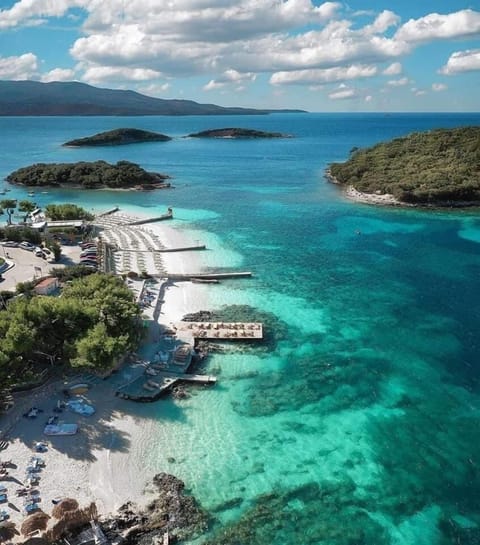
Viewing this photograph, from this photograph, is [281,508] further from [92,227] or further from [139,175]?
[139,175]

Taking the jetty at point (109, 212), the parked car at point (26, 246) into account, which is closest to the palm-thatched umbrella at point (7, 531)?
the parked car at point (26, 246)

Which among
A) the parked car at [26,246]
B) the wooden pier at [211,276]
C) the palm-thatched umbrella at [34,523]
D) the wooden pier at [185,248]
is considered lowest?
the palm-thatched umbrella at [34,523]

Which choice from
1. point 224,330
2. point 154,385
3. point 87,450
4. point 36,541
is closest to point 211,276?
point 224,330

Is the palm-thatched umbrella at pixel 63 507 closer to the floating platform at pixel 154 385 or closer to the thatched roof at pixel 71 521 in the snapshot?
the thatched roof at pixel 71 521

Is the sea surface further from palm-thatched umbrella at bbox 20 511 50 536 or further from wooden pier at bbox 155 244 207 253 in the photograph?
palm-thatched umbrella at bbox 20 511 50 536

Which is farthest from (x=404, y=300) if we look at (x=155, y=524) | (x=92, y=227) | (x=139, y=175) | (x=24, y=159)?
(x=24, y=159)

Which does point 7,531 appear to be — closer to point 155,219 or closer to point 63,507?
point 63,507
